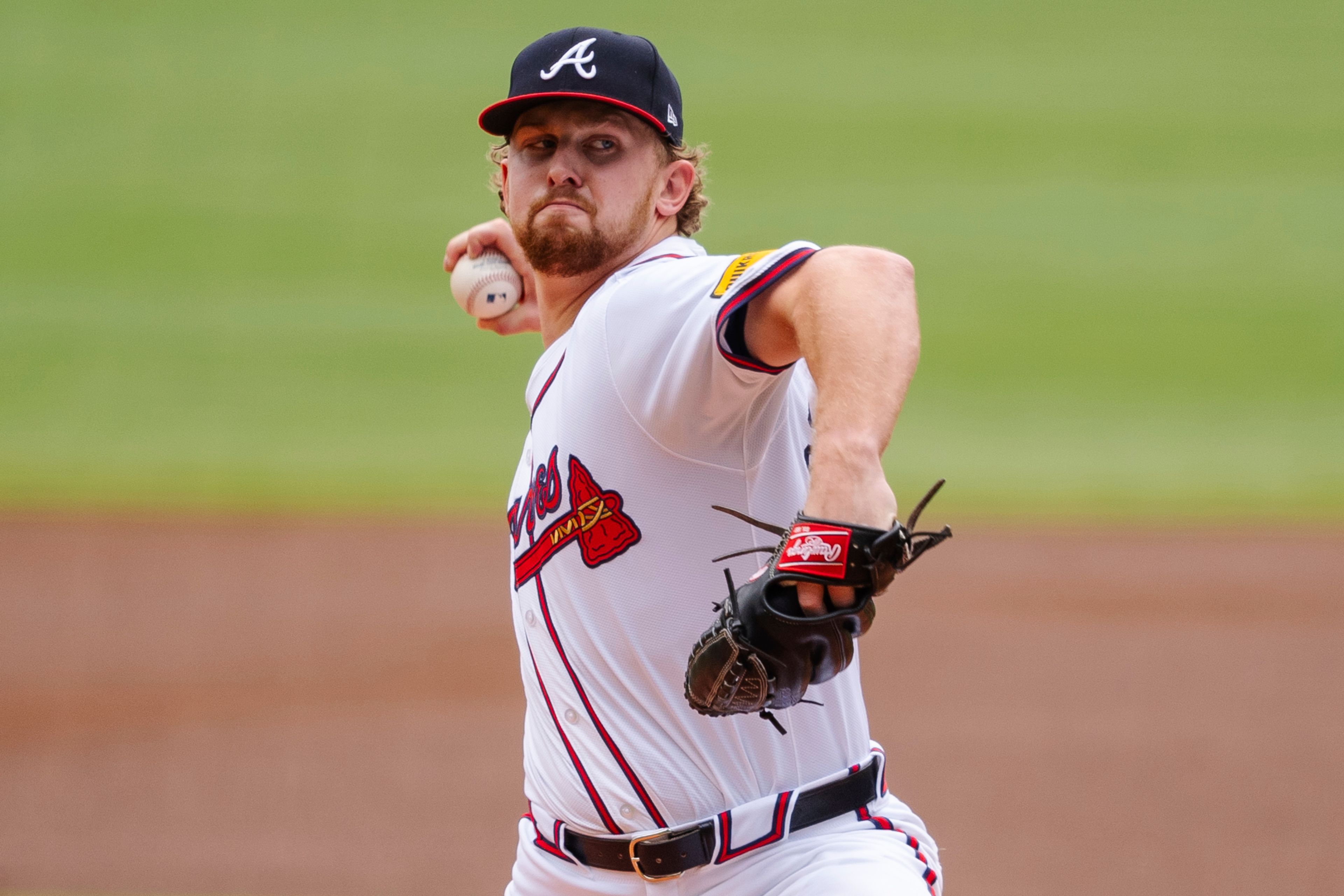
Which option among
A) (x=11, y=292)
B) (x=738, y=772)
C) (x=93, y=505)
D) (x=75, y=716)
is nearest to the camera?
(x=738, y=772)

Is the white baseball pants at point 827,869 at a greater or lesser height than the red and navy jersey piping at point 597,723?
lesser

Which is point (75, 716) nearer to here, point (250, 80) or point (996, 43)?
point (250, 80)

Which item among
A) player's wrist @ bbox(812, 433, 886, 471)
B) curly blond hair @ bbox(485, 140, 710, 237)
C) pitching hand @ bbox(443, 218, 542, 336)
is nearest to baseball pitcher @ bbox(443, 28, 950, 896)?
player's wrist @ bbox(812, 433, 886, 471)

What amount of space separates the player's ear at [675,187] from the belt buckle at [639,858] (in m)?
1.07

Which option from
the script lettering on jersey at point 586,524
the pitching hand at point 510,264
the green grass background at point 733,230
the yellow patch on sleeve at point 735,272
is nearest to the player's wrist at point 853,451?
the yellow patch on sleeve at point 735,272

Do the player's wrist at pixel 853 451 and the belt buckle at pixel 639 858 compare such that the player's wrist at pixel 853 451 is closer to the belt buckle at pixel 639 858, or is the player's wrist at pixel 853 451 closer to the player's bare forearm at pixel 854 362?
the player's bare forearm at pixel 854 362

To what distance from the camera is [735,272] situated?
1700mm

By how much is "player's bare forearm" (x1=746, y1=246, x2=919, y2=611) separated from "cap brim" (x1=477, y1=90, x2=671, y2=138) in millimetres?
728

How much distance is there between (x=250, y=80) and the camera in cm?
1262

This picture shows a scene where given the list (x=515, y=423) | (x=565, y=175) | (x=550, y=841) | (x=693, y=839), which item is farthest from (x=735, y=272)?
(x=515, y=423)

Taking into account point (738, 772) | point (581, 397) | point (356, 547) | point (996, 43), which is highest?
point (996, 43)

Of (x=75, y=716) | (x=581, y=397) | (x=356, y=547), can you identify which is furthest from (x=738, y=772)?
(x=356, y=547)

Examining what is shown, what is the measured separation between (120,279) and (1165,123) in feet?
32.9

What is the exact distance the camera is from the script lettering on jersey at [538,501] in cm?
208
